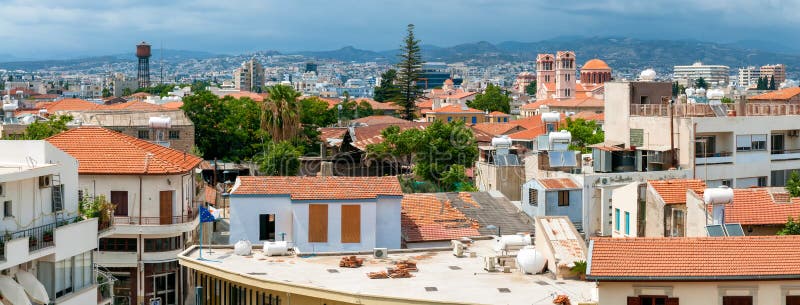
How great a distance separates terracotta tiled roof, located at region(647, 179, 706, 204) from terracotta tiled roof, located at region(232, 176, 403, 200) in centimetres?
669

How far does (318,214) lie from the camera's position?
28203 millimetres

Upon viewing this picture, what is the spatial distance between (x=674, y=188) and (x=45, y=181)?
1517 centimetres

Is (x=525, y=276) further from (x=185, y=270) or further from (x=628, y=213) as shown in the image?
(x=185, y=270)

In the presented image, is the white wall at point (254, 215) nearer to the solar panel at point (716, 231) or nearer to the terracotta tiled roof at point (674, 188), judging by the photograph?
the terracotta tiled roof at point (674, 188)

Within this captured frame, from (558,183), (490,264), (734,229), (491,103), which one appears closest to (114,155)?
(558,183)

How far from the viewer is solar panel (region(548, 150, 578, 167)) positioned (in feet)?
118

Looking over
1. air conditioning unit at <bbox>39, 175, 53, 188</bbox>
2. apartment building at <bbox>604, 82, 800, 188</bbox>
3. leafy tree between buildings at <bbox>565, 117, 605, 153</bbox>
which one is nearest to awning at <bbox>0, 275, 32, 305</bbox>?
air conditioning unit at <bbox>39, 175, 53, 188</bbox>

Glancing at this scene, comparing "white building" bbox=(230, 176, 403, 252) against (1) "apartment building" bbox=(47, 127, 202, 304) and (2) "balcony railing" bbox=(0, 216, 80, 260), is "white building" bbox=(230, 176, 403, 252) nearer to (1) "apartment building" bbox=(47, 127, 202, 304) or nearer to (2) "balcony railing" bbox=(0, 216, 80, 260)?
(1) "apartment building" bbox=(47, 127, 202, 304)

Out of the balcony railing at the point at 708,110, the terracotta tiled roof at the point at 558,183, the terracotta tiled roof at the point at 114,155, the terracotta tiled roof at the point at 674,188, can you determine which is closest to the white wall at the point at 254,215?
the terracotta tiled roof at the point at 114,155

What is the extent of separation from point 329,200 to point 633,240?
34.0 ft

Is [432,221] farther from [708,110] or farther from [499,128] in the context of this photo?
[499,128]

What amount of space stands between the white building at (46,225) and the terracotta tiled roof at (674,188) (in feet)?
45.4

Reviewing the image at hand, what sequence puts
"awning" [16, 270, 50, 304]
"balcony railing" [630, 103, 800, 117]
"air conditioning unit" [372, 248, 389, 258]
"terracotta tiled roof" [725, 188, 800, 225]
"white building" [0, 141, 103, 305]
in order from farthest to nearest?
"balcony railing" [630, 103, 800, 117] → "air conditioning unit" [372, 248, 389, 258] → "terracotta tiled roof" [725, 188, 800, 225] → "white building" [0, 141, 103, 305] → "awning" [16, 270, 50, 304]

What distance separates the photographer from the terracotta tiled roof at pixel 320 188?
28.2 meters
